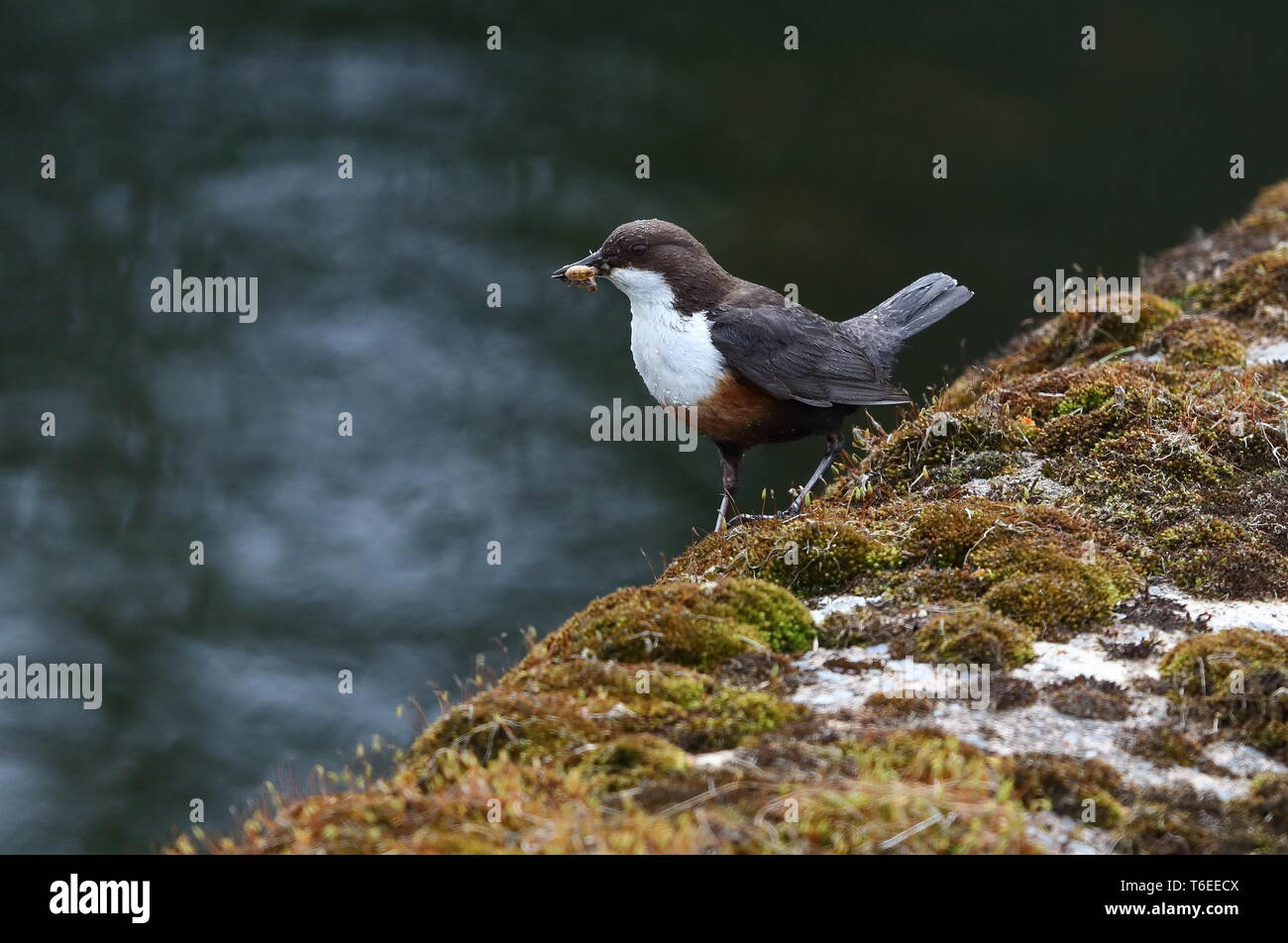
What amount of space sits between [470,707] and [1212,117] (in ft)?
58.0

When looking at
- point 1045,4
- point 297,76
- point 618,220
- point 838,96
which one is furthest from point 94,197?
point 1045,4

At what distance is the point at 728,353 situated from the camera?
6.38 meters

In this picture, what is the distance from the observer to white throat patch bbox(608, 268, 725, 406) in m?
6.41

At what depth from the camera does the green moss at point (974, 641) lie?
4.52m

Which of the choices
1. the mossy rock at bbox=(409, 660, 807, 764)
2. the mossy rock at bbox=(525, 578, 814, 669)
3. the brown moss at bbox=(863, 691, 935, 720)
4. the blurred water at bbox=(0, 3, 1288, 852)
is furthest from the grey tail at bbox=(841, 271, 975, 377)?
the blurred water at bbox=(0, 3, 1288, 852)

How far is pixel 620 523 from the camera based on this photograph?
12750mm

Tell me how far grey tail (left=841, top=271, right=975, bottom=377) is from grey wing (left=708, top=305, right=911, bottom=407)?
325 mm

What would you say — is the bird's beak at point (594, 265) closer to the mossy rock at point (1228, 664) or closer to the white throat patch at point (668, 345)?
the white throat patch at point (668, 345)

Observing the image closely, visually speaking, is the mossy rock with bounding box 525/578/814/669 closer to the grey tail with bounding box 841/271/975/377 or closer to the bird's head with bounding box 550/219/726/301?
the bird's head with bounding box 550/219/726/301

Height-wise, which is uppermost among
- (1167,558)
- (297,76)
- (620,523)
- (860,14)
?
(860,14)

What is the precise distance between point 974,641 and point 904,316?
323 centimetres

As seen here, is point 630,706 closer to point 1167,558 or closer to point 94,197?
point 1167,558

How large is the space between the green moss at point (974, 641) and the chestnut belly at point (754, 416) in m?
2.02

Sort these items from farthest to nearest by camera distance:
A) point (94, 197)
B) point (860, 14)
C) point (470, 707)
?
1. point (860, 14)
2. point (94, 197)
3. point (470, 707)
